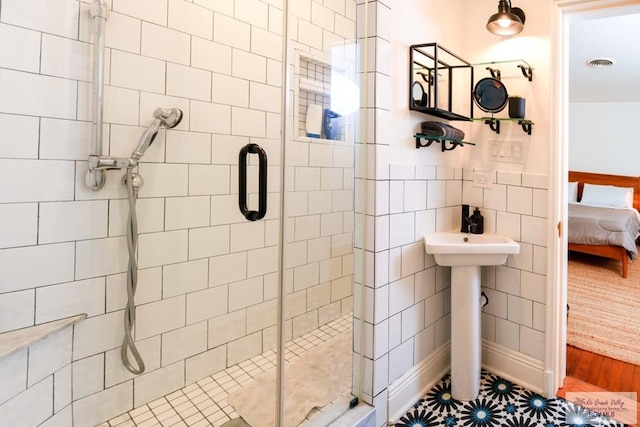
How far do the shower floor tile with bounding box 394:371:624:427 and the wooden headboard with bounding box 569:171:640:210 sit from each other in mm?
5194

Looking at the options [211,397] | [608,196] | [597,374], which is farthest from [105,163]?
[608,196]

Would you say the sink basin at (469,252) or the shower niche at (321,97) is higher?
the shower niche at (321,97)

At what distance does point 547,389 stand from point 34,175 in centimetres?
255

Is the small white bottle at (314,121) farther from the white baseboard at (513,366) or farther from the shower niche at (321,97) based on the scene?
the white baseboard at (513,366)

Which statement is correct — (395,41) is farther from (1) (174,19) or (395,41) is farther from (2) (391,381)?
(2) (391,381)

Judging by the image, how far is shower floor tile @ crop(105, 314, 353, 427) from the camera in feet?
5.26

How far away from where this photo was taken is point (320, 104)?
5.96 ft

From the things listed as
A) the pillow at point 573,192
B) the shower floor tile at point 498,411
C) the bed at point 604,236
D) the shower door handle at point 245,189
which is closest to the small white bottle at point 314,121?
the shower door handle at point 245,189

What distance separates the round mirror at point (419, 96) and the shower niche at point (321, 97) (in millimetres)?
361

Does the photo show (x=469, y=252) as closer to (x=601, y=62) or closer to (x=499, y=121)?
(x=499, y=121)

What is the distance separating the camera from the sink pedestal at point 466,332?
1.86 metres

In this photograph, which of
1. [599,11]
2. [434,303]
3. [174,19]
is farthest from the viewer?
[434,303]

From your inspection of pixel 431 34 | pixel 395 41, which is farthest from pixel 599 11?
pixel 395 41

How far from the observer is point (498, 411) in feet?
5.83
